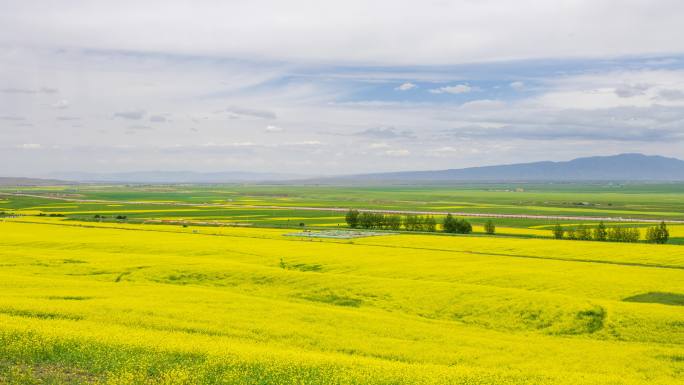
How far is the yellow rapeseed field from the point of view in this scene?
71.3 ft

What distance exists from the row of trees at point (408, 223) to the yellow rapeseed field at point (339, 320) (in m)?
38.9

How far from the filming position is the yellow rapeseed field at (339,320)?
2173 centimetres

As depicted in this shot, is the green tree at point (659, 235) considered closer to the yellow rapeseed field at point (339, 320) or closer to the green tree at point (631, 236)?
the green tree at point (631, 236)

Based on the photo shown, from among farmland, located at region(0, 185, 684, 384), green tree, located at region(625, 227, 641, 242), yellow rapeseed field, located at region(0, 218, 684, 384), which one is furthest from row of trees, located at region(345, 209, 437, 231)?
yellow rapeseed field, located at region(0, 218, 684, 384)

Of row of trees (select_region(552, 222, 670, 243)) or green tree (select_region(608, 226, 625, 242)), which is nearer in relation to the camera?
row of trees (select_region(552, 222, 670, 243))

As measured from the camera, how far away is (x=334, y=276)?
4362 cm

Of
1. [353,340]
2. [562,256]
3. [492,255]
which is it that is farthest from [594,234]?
[353,340]

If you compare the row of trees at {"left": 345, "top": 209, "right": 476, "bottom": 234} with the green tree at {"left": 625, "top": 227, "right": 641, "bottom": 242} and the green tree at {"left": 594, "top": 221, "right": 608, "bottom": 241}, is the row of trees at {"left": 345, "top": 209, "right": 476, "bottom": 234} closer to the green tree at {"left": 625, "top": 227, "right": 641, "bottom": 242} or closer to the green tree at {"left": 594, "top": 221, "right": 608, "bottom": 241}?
the green tree at {"left": 594, "top": 221, "right": 608, "bottom": 241}

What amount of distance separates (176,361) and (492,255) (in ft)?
151

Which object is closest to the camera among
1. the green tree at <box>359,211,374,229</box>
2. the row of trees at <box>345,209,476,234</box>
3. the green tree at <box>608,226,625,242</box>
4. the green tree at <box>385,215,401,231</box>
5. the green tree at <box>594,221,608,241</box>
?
the green tree at <box>608,226,625,242</box>

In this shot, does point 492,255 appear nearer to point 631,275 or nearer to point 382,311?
point 631,275

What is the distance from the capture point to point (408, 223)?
103 m

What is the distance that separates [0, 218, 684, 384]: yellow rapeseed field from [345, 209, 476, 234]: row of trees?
1532 inches

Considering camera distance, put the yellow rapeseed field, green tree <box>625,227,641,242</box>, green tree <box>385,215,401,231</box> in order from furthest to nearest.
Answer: green tree <box>385,215,401,231</box> < green tree <box>625,227,641,242</box> < the yellow rapeseed field
